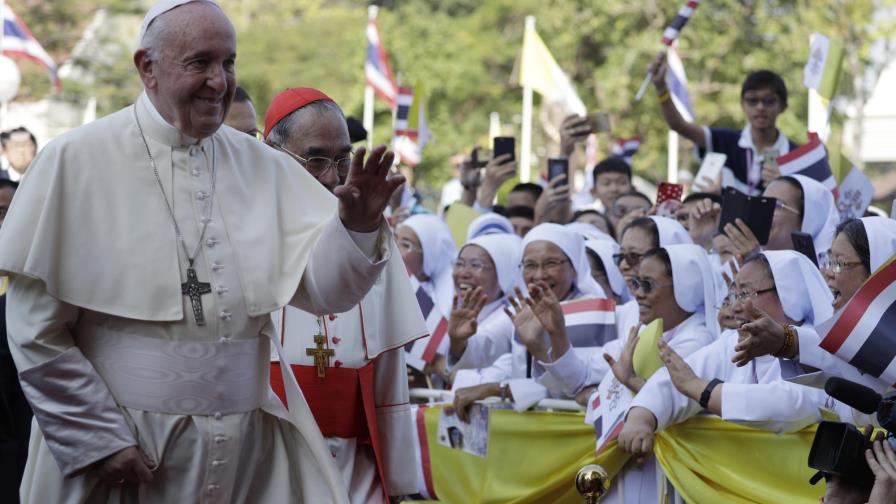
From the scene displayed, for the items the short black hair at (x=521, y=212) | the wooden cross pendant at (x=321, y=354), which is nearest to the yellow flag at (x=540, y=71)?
the short black hair at (x=521, y=212)

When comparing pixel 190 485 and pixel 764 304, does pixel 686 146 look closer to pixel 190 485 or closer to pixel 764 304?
pixel 764 304

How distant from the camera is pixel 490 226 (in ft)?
34.4

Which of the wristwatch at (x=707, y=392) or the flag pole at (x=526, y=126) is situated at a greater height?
the flag pole at (x=526, y=126)

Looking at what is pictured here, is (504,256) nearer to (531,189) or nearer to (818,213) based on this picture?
(818,213)

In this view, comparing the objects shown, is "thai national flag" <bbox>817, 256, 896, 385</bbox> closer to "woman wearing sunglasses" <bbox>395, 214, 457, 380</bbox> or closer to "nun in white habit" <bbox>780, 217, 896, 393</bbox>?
"nun in white habit" <bbox>780, 217, 896, 393</bbox>

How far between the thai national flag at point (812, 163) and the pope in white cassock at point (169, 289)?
537 cm

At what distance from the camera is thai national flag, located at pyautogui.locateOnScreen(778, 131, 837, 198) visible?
929 cm

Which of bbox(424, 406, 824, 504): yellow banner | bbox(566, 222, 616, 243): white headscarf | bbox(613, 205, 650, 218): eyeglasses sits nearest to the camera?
bbox(424, 406, 824, 504): yellow banner

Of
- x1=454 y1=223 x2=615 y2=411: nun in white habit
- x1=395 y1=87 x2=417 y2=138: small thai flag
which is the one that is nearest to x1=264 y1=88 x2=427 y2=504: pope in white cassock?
x1=454 y1=223 x2=615 y2=411: nun in white habit

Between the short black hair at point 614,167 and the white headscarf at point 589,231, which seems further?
the short black hair at point 614,167

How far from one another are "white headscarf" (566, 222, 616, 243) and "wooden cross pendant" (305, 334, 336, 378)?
14.2 feet

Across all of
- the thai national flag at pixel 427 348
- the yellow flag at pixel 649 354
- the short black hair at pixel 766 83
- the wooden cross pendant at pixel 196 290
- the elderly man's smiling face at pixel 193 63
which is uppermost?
the short black hair at pixel 766 83

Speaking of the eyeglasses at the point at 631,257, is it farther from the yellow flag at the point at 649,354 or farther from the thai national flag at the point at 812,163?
the thai national flag at the point at 812,163

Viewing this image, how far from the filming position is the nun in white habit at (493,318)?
27.7ft
